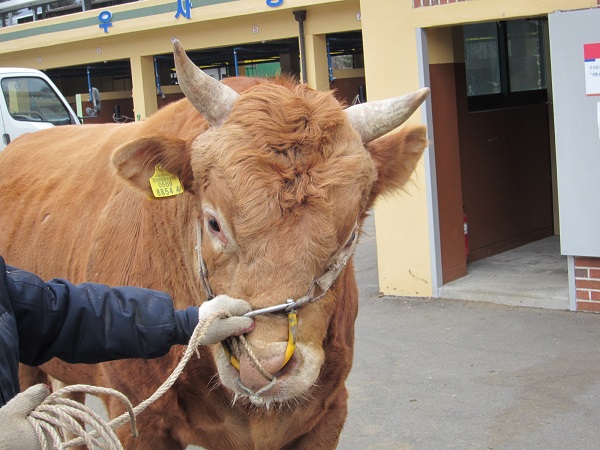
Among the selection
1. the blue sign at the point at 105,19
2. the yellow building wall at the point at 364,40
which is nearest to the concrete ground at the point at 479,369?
the yellow building wall at the point at 364,40

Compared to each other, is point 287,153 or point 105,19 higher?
point 105,19

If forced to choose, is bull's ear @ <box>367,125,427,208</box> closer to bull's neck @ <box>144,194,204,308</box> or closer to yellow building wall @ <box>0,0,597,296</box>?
yellow building wall @ <box>0,0,597,296</box>

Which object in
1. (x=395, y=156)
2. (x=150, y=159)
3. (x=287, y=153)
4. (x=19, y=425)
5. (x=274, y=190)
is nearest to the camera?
(x=19, y=425)

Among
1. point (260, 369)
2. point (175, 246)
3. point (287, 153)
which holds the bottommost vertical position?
point (260, 369)

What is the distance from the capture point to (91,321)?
109 inches

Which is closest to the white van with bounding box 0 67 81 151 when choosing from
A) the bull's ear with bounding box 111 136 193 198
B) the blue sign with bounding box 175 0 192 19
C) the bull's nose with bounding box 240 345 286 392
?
the blue sign with bounding box 175 0 192 19

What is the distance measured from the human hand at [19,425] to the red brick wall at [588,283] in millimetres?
6014

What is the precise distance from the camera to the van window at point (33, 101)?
1397cm

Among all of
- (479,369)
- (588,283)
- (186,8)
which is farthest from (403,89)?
(186,8)

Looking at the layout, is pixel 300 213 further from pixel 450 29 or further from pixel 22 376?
pixel 450 29

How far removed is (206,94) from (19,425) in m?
1.68

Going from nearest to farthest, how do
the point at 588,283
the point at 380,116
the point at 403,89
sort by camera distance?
the point at 380,116 < the point at 588,283 < the point at 403,89

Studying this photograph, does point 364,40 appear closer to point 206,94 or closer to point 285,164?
point 206,94

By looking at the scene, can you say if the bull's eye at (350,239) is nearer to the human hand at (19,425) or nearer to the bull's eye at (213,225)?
the bull's eye at (213,225)
